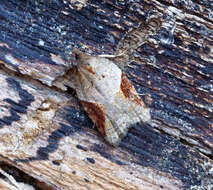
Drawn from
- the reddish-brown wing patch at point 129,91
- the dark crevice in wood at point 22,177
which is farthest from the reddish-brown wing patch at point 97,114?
the dark crevice in wood at point 22,177

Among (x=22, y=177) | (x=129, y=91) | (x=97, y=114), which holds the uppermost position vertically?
(x=129, y=91)

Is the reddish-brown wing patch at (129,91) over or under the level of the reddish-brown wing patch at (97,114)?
over

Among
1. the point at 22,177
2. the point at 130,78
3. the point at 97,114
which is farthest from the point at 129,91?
the point at 22,177

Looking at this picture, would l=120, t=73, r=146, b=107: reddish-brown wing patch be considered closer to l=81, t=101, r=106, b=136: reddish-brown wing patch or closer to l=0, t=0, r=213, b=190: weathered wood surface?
l=0, t=0, r=213, b=190: weathered wood surface

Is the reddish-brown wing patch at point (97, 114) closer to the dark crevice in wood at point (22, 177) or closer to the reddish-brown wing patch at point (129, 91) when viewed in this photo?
the reddish-brown wing patch at point (129, 91)

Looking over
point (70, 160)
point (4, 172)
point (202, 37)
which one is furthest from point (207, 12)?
point (4, 172)

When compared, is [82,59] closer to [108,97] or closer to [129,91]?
[108,97]

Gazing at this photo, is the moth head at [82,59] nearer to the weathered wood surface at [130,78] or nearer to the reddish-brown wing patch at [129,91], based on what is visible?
the weathered wood surface at [130,78]

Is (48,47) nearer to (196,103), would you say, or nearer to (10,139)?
(10,139)

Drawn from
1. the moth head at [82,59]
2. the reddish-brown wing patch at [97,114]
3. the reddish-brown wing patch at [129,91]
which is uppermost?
the moth head at [82,59]
